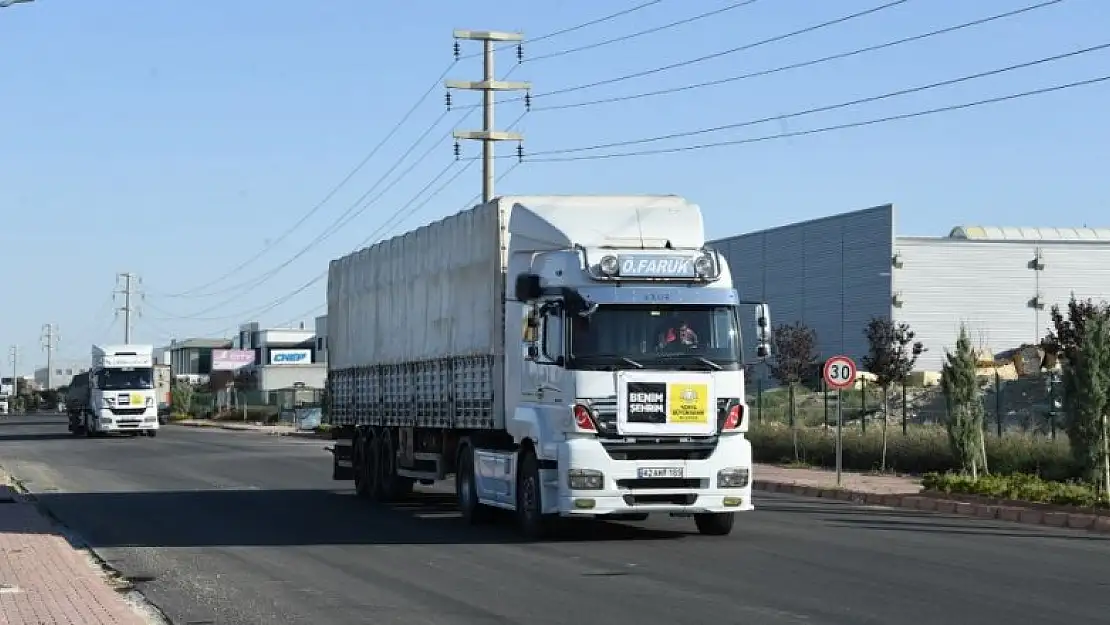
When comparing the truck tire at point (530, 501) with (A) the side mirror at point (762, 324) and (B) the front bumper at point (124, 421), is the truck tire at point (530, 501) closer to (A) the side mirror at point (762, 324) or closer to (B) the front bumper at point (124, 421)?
(A) the side mirror at point (762, 324)

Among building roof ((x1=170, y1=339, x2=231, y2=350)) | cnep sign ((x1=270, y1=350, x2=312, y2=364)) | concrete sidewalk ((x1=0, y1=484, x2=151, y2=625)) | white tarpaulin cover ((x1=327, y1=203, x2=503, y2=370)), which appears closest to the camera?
concrete sidewalk ((x1=0, y1=484, x2=151, y2=625))

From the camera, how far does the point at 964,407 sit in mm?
28391

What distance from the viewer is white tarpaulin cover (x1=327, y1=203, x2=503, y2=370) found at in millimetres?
20609

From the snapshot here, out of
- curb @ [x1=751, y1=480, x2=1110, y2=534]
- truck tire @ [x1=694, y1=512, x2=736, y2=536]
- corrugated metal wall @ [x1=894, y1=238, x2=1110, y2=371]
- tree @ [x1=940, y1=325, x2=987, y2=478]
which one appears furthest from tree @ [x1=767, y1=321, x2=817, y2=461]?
truck tire @ [x1=694, y1=512, x2=736, y2=536]

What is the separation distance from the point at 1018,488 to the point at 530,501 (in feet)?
31.2

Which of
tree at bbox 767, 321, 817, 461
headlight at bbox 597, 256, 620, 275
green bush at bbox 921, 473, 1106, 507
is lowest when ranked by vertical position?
green bush at bbox 921, 473, 1106, 507

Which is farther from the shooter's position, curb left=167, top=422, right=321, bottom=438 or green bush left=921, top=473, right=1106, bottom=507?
curb left=167, top=422, right=321, bottom=438

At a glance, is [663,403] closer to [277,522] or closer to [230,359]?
[277,522]

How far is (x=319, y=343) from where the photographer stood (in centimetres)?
14488

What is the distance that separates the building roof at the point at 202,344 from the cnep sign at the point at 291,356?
4475 cm

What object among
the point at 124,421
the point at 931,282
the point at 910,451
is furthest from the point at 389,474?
the point at 931,282

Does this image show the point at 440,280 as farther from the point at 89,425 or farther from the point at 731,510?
Answer: the point at 89,425

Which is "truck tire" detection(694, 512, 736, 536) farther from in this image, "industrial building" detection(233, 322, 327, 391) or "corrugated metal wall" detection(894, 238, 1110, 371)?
"industrial building" detection(233, 322, 327, 391)

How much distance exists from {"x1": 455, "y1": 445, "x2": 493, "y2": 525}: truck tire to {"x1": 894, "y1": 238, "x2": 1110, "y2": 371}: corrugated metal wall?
5643 centimetres
